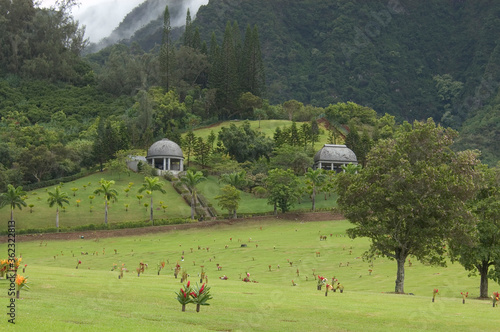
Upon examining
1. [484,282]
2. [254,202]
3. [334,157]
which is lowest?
[484,282]

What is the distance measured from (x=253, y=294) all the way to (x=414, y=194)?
12.9m

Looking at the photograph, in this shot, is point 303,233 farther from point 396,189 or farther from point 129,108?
point 129,108

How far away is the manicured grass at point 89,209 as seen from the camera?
222 feet

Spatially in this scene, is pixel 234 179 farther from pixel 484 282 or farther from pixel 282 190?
pixel 484 282

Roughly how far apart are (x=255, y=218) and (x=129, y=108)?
70291 mm

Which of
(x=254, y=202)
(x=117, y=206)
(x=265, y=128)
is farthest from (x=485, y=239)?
(x=265, y=128)

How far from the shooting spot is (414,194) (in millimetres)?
33688

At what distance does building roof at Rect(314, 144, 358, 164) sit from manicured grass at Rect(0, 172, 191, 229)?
86.2 ft

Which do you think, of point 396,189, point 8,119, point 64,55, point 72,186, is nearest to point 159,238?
point 72,186

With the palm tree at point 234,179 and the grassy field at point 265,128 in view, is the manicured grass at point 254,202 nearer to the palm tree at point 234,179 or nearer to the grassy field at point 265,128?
the palm tree at point 234,179

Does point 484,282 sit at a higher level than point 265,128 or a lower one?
lower

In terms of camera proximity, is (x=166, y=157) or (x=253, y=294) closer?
(x=253, y=294)

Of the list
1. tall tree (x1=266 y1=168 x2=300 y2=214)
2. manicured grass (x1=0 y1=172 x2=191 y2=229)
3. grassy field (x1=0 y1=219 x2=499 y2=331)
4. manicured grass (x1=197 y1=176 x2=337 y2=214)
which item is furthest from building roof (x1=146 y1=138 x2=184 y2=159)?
grassy field (x1=0 y1=219 x2=499 y2=331)

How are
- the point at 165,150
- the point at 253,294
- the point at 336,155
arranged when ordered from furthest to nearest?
the point at 336,155 → the point at 165,150 → the point at 253,294
